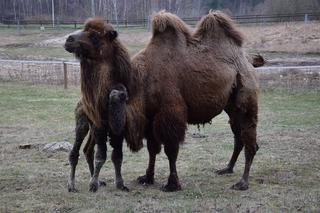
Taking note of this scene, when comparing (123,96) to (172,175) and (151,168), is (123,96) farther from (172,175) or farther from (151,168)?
(151,168)

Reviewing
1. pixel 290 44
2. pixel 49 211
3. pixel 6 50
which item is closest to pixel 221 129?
pixel 49 211

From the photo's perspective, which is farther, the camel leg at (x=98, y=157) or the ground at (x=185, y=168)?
the camel leg at (x=98, y=157)

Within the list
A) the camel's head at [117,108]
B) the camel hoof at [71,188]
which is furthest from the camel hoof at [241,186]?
the camel hoof at [71,188]

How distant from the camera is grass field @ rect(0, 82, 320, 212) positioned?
6.31 metres

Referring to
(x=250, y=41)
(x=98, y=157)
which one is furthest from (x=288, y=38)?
(x=98, y=157)

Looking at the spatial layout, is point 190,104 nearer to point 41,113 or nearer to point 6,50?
point 41,113

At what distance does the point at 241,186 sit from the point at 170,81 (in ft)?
5.86

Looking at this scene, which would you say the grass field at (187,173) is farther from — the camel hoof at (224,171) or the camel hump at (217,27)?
the camel hump at (217,27)

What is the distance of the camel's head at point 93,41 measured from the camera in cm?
650

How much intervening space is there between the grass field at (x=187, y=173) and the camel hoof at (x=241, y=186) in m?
0.11

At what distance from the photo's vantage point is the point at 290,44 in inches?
1495

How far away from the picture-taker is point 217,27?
7805 mm

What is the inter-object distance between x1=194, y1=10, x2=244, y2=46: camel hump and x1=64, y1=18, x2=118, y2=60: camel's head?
64.8 inches

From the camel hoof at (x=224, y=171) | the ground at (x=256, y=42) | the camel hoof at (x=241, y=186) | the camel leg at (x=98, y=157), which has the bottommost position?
the ground at (x=256, y=42)
